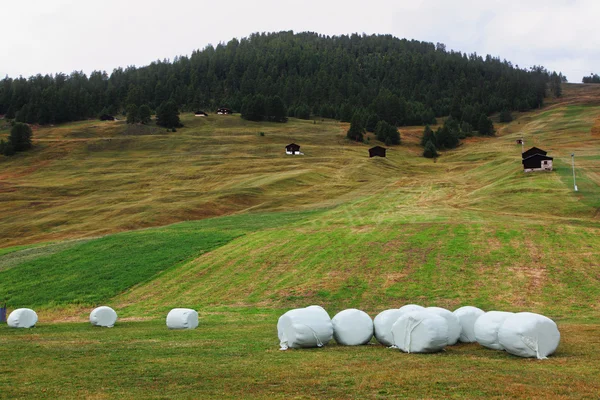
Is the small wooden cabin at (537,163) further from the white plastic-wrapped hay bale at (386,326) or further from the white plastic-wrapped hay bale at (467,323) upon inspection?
the white plastic-wrapped hay bale at (386,326)

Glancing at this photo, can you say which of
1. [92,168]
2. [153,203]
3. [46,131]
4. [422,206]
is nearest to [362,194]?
[422,206]

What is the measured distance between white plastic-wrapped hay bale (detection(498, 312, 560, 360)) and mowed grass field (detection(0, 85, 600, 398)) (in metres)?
0.35

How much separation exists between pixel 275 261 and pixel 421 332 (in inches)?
1036

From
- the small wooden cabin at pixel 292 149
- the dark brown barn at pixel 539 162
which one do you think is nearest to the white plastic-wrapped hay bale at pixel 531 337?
the dark brown barn at pixel 539 162

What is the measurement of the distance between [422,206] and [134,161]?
6713 centimetres

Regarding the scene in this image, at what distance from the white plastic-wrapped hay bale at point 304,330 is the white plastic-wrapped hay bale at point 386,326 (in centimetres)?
170

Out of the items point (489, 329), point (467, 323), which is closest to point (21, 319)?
point (467, 323)

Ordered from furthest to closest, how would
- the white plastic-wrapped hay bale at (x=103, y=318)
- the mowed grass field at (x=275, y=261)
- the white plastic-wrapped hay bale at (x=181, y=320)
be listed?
the white plastic-wrapped hay bale at (x=103, y=318) < the white plastic-wrapped hay bale at (x=181, y=320) < the mowed grass field at (x=275, y=261)

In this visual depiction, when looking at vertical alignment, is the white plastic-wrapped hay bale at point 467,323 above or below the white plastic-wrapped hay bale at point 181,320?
above

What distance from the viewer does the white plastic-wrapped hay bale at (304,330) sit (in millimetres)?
19172

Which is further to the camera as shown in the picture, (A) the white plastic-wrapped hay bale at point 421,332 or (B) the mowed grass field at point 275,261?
(A) the white plastic-wrapped hay bale at point 421,332

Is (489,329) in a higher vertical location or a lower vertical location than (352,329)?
higher

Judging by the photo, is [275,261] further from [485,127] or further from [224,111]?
[224,111]

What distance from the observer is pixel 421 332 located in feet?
58.9
